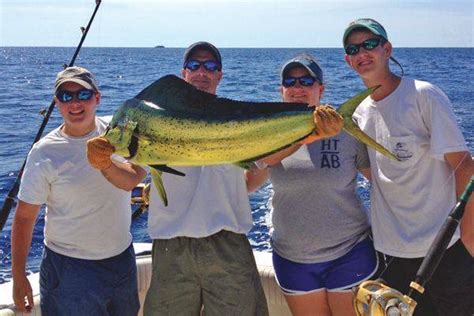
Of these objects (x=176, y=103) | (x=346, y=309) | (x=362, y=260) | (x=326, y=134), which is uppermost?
(x=176, y=103)

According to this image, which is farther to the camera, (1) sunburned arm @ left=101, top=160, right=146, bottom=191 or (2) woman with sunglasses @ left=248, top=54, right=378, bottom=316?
(2) woman with sunglasses @ left=248, top=54, right=378, bottom=316

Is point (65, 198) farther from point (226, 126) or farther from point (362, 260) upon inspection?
point (362, 260)

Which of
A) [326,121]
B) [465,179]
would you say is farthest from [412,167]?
[326,121]

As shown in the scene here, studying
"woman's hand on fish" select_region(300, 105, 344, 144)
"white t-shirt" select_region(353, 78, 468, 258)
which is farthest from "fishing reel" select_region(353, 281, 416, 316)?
"woman's hand on fish" select_region(300, 105, 344, 144)

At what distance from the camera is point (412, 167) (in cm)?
278

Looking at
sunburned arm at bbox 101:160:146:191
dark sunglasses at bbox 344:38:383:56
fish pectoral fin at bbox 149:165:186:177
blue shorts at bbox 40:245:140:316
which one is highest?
dark sunglasses at bbox 344:38:383:56

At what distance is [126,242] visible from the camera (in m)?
3.13

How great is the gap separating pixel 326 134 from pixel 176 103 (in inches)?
22.4

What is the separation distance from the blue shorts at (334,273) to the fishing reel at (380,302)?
249 millimetres

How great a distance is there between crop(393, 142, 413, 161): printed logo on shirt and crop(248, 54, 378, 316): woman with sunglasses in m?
0.22

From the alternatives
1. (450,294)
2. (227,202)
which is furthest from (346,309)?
(227,202)

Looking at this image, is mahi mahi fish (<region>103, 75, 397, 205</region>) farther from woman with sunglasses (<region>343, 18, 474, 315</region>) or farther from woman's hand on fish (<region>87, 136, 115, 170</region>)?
woman with sunglasses (<region>343, 18, 474, 315</region>)

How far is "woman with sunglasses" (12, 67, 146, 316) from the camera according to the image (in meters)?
2.94

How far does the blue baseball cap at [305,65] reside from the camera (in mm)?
2820
